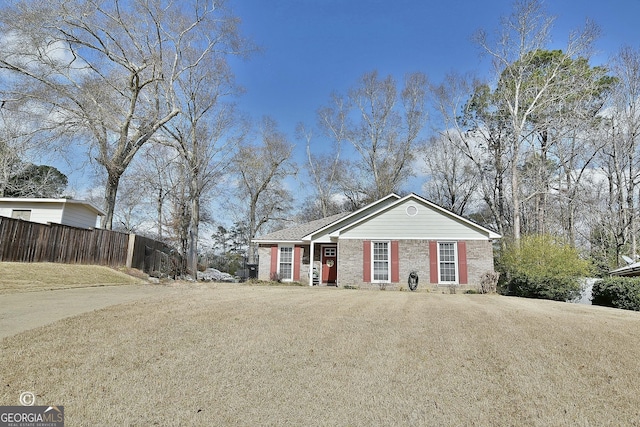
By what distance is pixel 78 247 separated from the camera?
15883 millimetres

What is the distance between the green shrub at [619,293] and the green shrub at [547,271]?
A: 888 millimetres

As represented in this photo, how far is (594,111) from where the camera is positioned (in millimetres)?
22578

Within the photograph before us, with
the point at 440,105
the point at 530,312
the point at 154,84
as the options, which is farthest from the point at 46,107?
the point at 440,105

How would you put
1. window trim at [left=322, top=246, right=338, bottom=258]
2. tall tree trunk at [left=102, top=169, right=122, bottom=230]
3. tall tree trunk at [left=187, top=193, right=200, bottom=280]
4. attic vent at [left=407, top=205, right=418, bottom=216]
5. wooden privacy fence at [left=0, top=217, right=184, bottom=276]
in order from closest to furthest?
1. wooden privacy fence at [left=0, top=217, right=184, bottom=276]
2. attic vent at [left=407, top=205, right=418, bottom=216]
3. tall tree trunk at [left=102, top=169, right=122, bottom=230]
4. window trim at [left=322, top=246, right=338, bottom=258]
5. tall tree trunk at [left=187, top=193, right=200, bottom=280]

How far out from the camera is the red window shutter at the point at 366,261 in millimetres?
17234

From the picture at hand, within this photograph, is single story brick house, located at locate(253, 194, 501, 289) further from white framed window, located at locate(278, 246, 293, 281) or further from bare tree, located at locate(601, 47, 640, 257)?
bare tree, located at locate(601, 47, 640, 257)

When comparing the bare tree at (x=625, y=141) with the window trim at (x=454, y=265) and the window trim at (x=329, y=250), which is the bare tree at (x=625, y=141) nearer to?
the window trim at (x=454, y=265)

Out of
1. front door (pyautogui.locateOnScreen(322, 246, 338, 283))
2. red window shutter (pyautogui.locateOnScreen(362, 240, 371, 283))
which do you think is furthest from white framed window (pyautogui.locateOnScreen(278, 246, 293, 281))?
red window shutter (pyautogui.locateOnScreen(362, 240, 371, 283))

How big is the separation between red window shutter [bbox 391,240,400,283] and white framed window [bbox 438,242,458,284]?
1.88 meters

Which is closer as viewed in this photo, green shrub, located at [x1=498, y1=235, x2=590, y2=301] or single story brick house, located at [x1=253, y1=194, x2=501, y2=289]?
green shrub, located at [x1=498, y1=235, x2=590, y2=301]

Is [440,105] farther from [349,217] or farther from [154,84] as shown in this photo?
[154,84]

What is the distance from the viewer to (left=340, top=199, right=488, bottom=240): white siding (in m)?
16.9

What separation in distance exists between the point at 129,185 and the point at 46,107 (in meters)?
13.7

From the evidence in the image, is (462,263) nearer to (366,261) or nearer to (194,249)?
(366,261)
